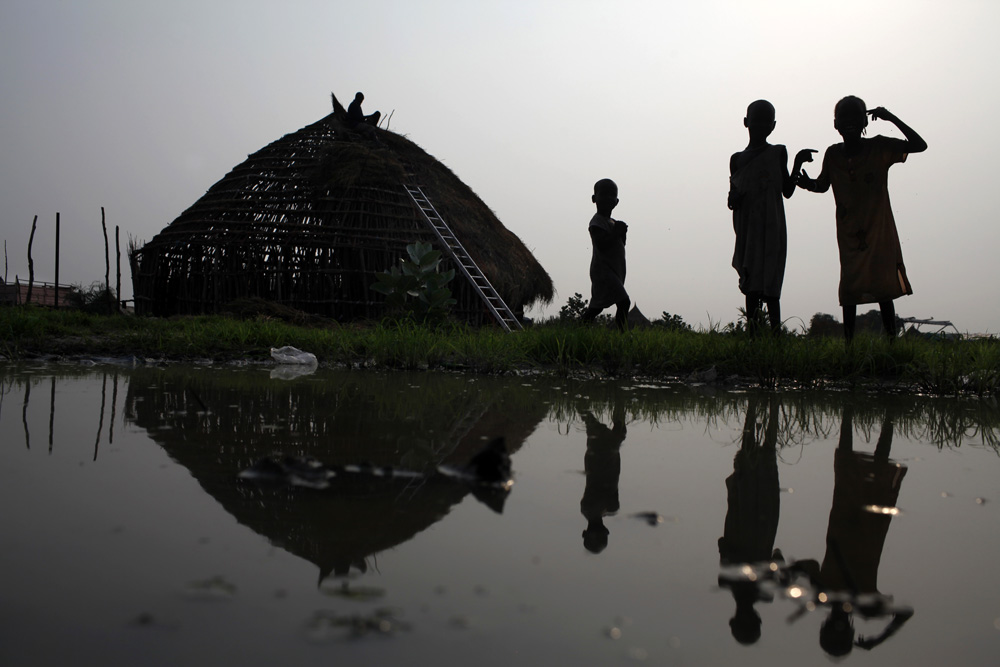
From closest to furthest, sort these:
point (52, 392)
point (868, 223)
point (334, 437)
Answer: point (334, 437) < point (52, 392) < point (868, 223)

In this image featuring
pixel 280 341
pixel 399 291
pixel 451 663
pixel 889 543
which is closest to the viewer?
pixel 451 663

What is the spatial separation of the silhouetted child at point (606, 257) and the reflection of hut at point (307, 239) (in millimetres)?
5411

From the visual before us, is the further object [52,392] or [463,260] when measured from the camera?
[463,260]

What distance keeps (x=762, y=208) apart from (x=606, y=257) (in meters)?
1.59

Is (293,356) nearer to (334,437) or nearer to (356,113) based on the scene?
(334,437)

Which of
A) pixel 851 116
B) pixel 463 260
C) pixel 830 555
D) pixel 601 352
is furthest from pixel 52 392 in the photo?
pixel 463 260

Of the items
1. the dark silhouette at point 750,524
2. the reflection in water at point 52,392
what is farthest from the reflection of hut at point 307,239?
the dark silhouette at point 750,524

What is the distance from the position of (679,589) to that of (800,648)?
0.55ft

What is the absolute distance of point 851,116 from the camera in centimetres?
490

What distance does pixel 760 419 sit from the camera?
8.45ft

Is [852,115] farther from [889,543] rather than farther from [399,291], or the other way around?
[889,543]

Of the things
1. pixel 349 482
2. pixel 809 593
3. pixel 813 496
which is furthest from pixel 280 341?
pixel 809 593

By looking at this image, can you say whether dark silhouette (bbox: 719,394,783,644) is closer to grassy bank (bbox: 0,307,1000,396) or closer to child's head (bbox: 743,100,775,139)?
grassy bank (bbox: 0,307,1000,396)

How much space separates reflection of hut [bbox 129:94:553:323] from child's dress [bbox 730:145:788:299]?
6.84 metres
